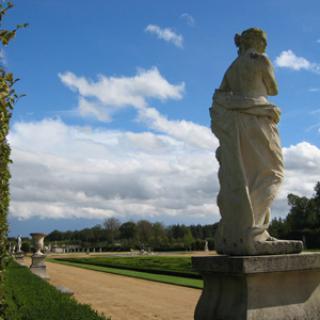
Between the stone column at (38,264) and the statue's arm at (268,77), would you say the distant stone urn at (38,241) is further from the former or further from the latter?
the statue's arm at (268,77)

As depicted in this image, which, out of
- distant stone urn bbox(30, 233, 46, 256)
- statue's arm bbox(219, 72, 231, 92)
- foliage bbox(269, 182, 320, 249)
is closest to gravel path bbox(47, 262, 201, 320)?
distant stone urn bbox(30, 233, 46, 256)

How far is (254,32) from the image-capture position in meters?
4.75

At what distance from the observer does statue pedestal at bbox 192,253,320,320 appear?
3.88 metres

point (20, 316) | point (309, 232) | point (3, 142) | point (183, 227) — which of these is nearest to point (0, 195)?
point (3, 142)

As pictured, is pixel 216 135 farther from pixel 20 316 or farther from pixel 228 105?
pixel 20 316

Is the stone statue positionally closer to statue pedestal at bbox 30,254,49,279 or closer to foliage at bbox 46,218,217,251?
statue pedestal at bbox 30,254,49,279

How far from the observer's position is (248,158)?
14.5ft

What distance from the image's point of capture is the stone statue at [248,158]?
165 inches

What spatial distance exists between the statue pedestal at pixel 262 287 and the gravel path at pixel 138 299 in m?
A: 7.37

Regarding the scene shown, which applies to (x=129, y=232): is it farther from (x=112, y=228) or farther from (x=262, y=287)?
(x=262, y=287)

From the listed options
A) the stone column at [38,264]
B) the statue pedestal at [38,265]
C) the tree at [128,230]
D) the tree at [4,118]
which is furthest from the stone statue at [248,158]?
the tree at [128,230]

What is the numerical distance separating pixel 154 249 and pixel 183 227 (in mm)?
33809

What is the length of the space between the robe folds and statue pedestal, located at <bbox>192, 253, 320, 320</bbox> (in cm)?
28

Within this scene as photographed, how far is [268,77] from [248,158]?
0.92 m
